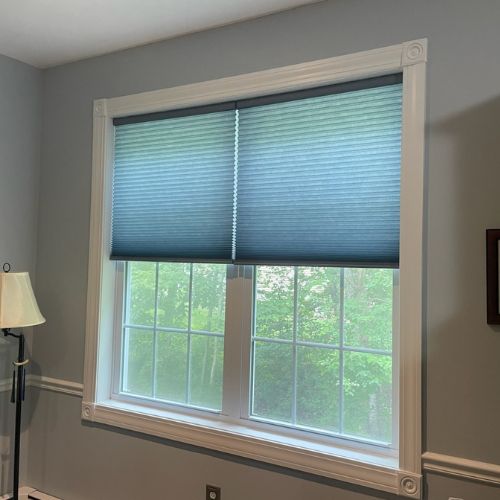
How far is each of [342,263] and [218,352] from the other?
780 millimetres

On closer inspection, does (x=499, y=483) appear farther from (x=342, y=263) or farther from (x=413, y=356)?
(x=342, y=263)

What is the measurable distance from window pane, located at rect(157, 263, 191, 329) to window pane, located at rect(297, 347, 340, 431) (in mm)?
660

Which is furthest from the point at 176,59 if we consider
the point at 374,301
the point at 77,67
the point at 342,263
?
the point at 374,301

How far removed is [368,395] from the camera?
6.59 feet

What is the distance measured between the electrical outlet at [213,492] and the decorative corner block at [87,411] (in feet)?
2.51

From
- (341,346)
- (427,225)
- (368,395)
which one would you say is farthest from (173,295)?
(427,225)

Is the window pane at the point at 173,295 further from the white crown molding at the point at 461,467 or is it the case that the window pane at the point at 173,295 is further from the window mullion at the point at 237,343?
the white crown molding at the point at 461,467

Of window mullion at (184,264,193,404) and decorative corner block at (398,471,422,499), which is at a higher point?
window mullion at (184,264,193,404)

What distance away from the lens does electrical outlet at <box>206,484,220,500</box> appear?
2.19m

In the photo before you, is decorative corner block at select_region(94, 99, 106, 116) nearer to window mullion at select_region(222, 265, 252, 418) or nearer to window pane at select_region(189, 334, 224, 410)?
window mullion at select_region(222, 265, 252, 418)

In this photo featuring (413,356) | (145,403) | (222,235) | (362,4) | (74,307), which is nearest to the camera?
(413,356)

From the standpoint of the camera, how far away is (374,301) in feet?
6.63

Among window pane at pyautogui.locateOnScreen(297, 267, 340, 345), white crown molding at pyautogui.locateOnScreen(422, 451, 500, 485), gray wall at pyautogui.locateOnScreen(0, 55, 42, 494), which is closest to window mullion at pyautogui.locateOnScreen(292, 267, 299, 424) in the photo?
window pane at pyautogui.locateOnScreen(297, 267, 340, 345)

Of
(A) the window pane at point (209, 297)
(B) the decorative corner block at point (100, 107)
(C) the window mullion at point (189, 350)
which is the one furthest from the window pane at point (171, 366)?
(B) the decorative corner block at point (100, 107)
